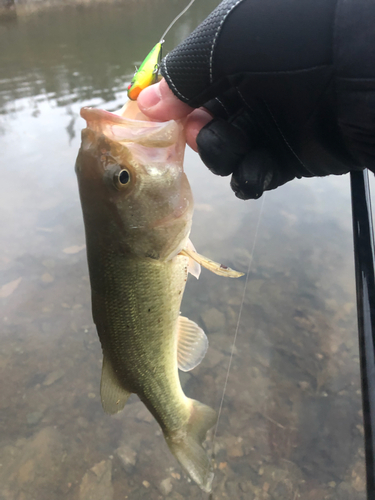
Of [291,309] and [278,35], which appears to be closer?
[278,35]

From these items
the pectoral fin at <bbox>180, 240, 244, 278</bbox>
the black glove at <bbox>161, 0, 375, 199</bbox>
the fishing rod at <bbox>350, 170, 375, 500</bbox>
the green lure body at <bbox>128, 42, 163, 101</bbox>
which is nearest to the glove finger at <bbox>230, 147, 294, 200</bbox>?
the black glove at <bbox>161, 0, 375, 199</bbox>

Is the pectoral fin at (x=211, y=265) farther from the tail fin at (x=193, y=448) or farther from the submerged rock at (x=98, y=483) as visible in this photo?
the submerged rock at (x=98, y=483)

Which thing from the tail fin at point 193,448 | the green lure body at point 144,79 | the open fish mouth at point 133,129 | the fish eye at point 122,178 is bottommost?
the tail fin at point 193,448

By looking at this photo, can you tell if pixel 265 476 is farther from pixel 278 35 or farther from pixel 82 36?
pixel 82 36

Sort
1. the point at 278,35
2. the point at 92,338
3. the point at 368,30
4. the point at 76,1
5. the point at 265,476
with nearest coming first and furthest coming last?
the point at 368,30 → the point at 278,35 → the point at 265,476 → the point at 92,338 → the point at 76,1

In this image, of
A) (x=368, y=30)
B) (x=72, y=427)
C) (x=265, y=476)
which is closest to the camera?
(x=368, y=30)

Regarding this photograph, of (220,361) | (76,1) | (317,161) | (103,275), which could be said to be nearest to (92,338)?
(220,361)

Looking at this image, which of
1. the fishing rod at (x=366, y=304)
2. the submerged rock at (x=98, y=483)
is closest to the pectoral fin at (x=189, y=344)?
the fishing rod at (x=366, y=304)

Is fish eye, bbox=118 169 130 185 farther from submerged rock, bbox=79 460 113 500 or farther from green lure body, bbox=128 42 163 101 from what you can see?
submerged rock, bbox=79 460 113 500

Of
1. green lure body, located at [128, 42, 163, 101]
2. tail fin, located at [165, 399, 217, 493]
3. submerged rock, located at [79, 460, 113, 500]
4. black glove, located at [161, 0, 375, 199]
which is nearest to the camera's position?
black glove, located at [161, 0, 375, 199]
